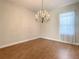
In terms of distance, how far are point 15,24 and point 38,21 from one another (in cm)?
163

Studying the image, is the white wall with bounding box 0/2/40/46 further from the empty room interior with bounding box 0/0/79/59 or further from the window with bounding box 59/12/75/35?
the window with bounding box 59/12/75/35

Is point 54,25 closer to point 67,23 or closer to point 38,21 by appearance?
point 67,23

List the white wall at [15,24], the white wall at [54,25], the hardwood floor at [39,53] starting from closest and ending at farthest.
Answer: the hardwood floor at [39,53] < the white wall at [15,24] < the white wall at [54,25]

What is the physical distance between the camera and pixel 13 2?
184 inches

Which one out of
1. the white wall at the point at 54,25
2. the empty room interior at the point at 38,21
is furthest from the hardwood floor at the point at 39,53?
the white wall at the point at 54,25

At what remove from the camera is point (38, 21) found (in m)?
5.42

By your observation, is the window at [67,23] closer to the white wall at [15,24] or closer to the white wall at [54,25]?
the white wall at [54,25]

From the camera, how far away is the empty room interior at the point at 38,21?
406 cm

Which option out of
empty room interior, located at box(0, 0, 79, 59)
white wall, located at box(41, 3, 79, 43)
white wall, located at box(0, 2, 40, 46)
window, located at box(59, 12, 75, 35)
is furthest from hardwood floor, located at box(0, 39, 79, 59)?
white wall, located at box(41, 3, 79, 43)

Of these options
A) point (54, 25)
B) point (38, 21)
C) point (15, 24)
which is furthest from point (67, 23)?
point (15, 24)

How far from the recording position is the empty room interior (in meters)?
4.06

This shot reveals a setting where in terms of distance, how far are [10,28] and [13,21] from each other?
508 millimetres

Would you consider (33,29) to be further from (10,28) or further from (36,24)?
(10,28)

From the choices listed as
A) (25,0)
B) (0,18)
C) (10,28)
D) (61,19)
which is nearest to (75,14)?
(61,19)
